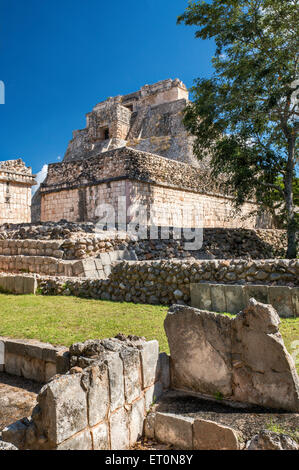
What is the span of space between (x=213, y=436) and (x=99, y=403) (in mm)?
977

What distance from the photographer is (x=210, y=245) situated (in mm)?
14336

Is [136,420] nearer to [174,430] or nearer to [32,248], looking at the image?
[174,430]

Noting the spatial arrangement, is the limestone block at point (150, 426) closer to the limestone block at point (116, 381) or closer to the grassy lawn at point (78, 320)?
the limestone block at point (116, 381)

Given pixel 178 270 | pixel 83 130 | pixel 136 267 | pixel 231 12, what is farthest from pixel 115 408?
pixel 83 130

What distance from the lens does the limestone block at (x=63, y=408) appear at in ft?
7.58

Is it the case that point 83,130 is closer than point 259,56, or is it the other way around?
point 259,56

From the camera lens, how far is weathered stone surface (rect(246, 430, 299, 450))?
89.8 inches

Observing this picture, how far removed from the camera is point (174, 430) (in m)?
2.88

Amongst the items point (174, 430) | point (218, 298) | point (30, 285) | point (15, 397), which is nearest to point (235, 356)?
point (174, 430)

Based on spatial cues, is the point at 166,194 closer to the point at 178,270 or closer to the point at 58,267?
the point at 58,267

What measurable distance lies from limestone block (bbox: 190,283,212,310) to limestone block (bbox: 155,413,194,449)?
3714 mm

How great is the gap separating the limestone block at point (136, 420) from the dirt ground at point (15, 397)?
3.92 feet

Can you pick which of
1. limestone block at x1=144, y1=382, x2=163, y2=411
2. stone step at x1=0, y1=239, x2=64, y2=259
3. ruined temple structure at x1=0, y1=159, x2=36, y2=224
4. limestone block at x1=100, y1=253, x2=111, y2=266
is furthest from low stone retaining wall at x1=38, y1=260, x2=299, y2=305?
ruined temple structure at x1=0, y1=159, x2=36, y2=224
